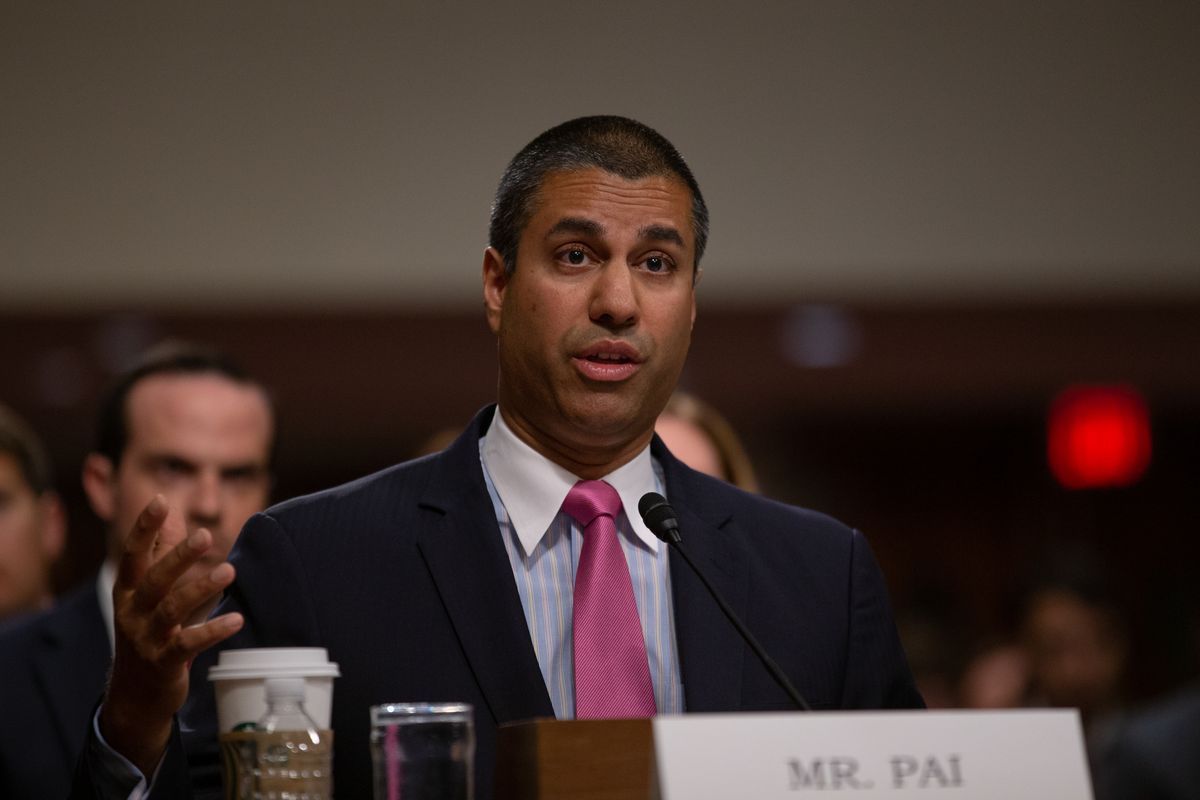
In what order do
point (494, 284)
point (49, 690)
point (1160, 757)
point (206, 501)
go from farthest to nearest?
point (1160, 757), point (206, 501), point (49, 690), point (494, 284)

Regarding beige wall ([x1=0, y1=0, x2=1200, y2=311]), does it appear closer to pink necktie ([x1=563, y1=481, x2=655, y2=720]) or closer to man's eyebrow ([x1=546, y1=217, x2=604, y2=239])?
man's eyebrow ([x1=546, y1=217, x2=604, y2=239])

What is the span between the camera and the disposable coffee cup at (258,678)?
1.46 meters

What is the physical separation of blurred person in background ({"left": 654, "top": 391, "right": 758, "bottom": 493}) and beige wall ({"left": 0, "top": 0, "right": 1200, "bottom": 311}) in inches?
93.7

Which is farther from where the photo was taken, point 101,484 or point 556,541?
point 101,484

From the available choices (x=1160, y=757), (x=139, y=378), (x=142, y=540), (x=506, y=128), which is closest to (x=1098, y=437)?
(x=506, y=128)

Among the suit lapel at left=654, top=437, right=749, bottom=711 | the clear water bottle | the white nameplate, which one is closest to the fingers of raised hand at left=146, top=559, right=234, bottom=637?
the clear water bottle

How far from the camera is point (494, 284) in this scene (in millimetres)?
2164

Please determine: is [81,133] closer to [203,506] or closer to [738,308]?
[738,308]

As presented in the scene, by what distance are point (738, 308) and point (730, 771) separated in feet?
16.4

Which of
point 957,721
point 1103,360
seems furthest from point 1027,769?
point 1103,360

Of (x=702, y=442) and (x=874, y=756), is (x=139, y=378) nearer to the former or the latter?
(x=702, y=442)

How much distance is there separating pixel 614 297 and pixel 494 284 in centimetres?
25

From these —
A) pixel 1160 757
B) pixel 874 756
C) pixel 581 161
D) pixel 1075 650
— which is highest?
pixel 581 161

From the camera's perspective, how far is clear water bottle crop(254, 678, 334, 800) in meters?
1.44
